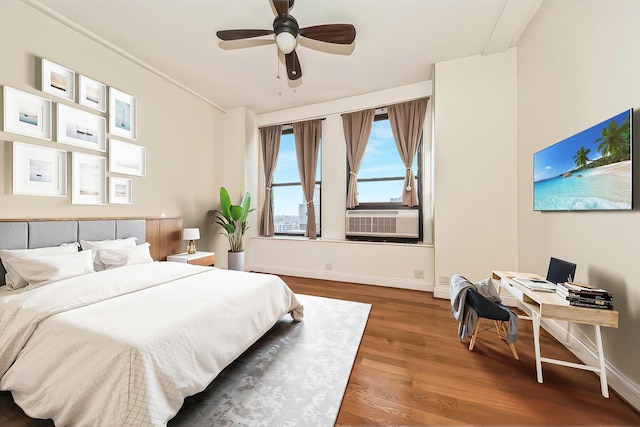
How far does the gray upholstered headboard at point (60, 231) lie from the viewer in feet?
6.84

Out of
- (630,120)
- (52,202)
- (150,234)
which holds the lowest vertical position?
(150,234)

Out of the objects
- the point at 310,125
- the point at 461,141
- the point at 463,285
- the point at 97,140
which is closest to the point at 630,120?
the point at 463,285

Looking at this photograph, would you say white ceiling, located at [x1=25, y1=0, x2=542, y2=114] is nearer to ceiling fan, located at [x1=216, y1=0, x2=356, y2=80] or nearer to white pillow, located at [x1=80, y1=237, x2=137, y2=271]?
ceiling fan, located at [x1=216, y1=0, x2=356, y2=80]

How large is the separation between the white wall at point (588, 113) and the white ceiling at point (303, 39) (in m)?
0.55

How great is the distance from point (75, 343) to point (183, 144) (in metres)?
3.27

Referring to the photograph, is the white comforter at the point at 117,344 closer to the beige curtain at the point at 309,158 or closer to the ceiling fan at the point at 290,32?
the ceiling fan at the point at 290,32

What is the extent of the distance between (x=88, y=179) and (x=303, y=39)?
275 centimetres

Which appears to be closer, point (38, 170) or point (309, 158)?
point (38, 170)

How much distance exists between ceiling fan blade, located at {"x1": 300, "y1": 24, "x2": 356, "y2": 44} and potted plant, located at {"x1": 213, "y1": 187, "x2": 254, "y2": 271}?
9.27 feet

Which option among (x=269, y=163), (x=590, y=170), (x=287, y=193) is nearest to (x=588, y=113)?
(x=590, y=170)

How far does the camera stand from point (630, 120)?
1.43 meters

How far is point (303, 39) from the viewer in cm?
228

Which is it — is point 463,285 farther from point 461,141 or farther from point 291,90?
point 291,90

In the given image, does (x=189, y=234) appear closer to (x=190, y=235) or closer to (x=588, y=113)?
(x=190, y=235)
